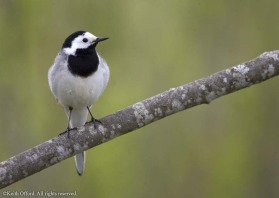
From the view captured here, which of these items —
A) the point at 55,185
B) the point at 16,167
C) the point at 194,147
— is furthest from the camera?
the point at 194,147

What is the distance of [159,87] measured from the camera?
603 cm

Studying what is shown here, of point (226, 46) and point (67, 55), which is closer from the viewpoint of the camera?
point (67, 55)

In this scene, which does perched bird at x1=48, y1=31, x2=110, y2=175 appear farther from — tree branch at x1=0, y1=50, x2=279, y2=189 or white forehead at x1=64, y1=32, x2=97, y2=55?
tree branch at x1=0, y1=50, x2=279, y2=189

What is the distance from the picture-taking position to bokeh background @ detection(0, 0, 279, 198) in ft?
19.7

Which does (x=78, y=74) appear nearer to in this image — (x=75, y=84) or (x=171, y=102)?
(x=75, y=84)

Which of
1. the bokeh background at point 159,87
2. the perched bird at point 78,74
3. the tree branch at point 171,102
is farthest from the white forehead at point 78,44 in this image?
the bokeh background at point 159,87

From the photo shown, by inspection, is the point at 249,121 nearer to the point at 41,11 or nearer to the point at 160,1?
the point at 160,1

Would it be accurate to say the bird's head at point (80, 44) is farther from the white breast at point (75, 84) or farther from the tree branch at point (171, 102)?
the tree branch at point (171, 102)

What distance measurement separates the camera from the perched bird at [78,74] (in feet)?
13.4

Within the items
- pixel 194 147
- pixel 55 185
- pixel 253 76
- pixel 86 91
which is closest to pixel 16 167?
pixel 86 91

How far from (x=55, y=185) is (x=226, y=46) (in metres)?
1.70

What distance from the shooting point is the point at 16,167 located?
3.56m

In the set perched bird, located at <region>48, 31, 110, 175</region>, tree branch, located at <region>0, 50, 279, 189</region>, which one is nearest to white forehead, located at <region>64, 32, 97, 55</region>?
perched bird, located at <region>48, 31, 110, 175</region>

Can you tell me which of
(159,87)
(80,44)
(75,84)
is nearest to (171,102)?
(75,84)
